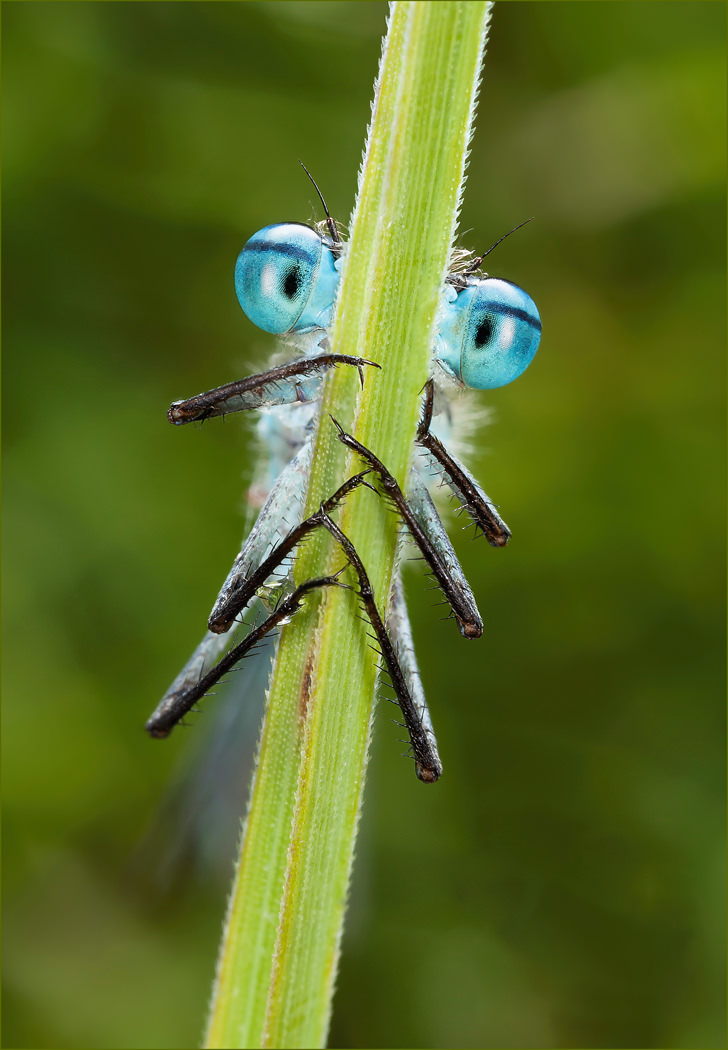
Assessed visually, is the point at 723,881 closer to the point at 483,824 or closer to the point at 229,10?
the point at 483,824

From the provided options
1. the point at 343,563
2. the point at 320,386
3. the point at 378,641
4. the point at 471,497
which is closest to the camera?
the point at 343,563

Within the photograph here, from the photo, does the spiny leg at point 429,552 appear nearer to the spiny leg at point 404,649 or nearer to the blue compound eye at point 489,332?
the spiny leg at point 404,649

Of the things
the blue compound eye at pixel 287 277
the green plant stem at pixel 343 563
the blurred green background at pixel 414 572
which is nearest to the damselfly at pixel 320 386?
the blue compound eye at pixel 287 277

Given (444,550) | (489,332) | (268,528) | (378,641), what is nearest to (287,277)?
(489,332)

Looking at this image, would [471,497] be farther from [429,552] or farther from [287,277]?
[287,277]

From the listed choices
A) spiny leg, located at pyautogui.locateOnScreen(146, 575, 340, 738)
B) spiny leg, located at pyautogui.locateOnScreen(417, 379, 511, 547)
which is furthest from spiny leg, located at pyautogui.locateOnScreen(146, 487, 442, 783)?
spiny leg, located at pyautogui.locateOnScreen(417, 379, 511, 547)

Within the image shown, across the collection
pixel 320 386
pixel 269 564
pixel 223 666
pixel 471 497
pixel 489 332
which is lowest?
pixel 223 666
